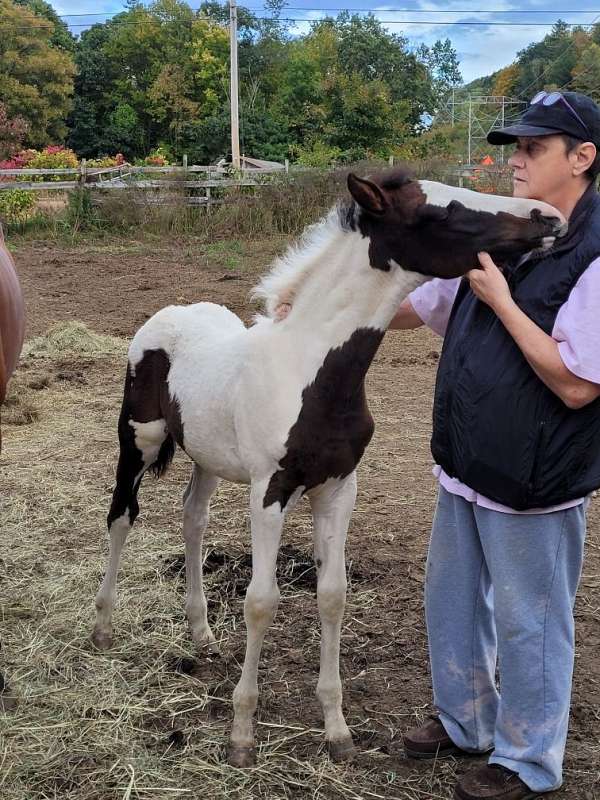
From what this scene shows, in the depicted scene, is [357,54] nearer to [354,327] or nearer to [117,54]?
[117,54]

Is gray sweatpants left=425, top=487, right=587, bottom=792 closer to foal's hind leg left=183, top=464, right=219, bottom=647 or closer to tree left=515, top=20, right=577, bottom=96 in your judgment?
foal's hind leg left=183, top=464, right=219, bottom=647

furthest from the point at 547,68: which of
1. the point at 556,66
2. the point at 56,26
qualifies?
the point at 56,26

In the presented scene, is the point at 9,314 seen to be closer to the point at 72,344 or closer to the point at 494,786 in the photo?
the point at 494,786

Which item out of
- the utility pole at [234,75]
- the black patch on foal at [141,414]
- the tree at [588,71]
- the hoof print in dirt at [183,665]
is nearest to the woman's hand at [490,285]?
the black patch on foal at [141,414]

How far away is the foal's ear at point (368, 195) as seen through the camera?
2.28 m

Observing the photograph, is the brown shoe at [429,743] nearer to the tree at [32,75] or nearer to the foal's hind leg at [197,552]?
the foal's hind leg at [197,552]

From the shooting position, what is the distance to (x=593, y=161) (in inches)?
89.1

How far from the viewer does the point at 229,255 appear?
13594 millimetres

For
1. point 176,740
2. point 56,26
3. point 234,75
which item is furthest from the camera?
point 56,26

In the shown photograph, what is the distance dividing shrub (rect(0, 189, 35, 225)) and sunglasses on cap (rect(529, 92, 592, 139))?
49.9ft

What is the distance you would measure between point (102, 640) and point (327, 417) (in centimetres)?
163

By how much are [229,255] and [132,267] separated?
1.77 m

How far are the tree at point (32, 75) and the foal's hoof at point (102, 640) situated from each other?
39.3m

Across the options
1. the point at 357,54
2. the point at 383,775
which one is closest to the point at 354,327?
the point at 383,775
